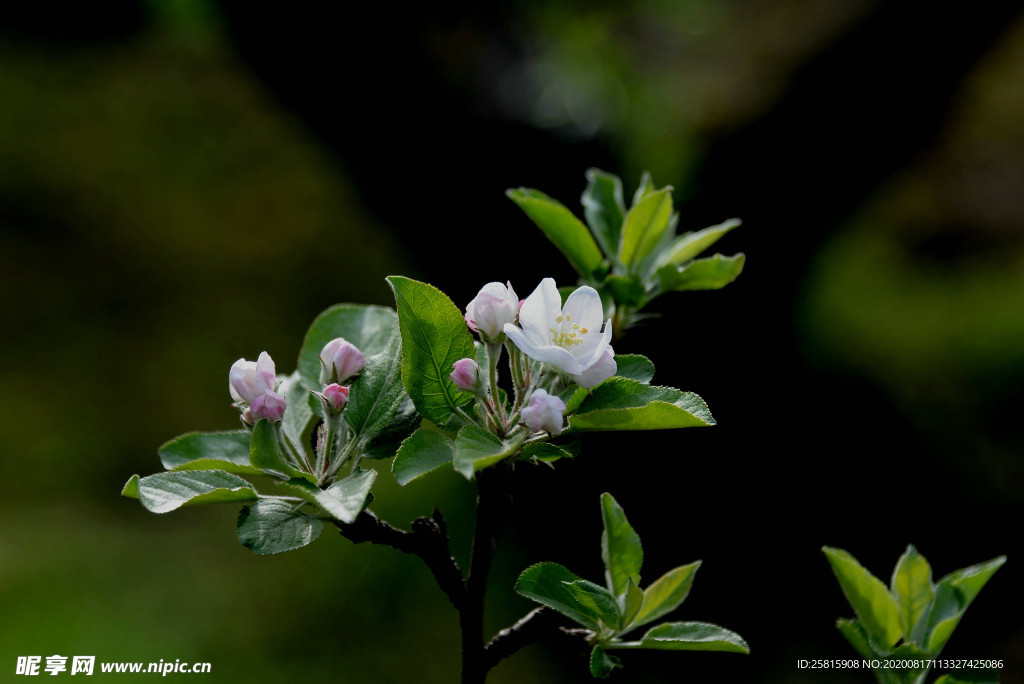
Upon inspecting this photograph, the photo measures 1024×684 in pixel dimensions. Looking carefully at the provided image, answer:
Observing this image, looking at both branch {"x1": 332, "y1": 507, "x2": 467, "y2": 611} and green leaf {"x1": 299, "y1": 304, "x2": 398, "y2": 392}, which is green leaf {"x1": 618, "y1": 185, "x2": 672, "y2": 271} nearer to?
green leaf {"x1": 299, "y1": 304, "x2": 398, "y2": 392}

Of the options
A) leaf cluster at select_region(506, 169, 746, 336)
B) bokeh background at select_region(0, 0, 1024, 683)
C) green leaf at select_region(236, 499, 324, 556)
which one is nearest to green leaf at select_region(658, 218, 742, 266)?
leaf cluster at select_region(506, 169, 746, 336)

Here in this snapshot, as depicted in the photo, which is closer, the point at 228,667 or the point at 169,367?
the point at 228,667

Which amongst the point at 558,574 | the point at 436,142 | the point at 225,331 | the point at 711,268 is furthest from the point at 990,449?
the point at 225,331

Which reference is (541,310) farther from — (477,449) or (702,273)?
(702,273)

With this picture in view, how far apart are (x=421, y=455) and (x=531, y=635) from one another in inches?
7.9

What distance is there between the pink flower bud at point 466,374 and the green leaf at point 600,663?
0.73ft

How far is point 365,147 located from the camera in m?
2.41

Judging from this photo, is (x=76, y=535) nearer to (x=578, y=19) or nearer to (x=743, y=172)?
(x=743, y=172)

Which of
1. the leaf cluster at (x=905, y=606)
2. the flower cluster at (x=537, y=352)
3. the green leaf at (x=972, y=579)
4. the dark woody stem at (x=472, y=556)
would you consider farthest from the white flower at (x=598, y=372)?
the green leaf at (x=972, y=579)

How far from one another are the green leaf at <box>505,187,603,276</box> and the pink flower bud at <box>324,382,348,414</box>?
0.28 meters

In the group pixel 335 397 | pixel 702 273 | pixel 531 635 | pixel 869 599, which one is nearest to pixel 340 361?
pixel 335 397

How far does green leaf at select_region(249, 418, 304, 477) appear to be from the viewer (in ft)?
1.49

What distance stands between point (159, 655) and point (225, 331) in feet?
2.85

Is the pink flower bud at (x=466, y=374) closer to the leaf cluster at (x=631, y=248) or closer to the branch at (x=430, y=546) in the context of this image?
the branch at (x=430, y=546)
